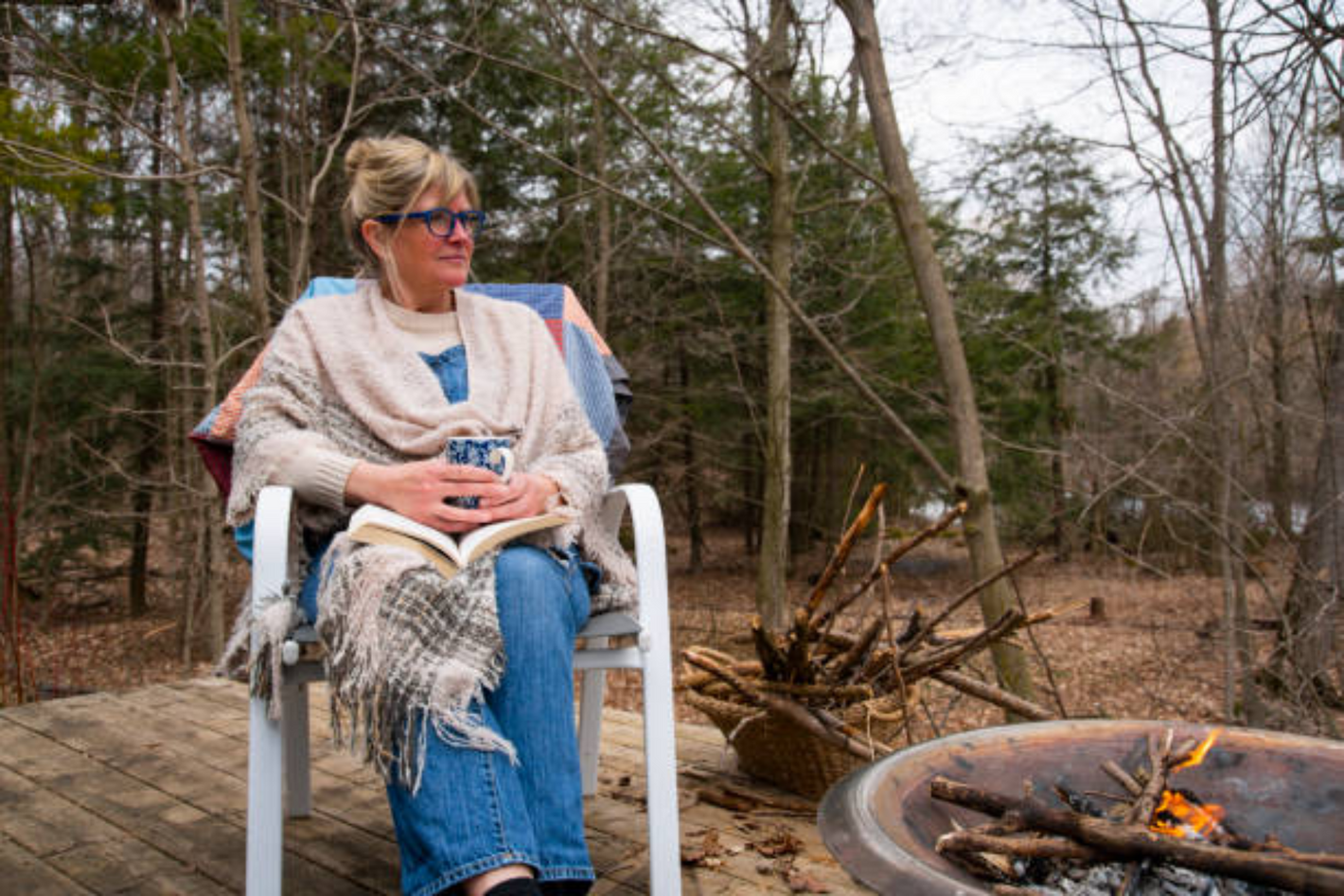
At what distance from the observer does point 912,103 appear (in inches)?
172

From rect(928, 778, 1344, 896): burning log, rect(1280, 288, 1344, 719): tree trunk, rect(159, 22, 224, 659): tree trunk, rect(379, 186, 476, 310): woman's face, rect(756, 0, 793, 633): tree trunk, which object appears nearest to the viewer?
rect(928, 778, 1344, 896): burning log

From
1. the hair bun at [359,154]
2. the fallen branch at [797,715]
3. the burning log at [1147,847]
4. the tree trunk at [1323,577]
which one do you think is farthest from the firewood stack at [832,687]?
the tree trunk at [1323,577]

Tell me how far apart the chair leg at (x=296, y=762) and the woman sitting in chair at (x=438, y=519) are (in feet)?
1.54

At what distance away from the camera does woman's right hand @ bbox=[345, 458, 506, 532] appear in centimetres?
142

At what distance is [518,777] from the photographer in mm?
1219

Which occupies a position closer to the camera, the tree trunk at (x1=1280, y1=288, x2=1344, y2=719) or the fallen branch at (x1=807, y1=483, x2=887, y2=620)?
the fallen branch at (x1=807, y1=483, x2=887, y2=620)

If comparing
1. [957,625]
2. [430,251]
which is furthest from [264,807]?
[957,625]

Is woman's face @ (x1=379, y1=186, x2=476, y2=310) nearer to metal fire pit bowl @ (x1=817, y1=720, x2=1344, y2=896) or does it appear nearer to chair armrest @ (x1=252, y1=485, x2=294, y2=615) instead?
chair armrest @ (x1=252, y1=485, x2=294, y2=615)

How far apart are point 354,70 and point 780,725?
3143mm

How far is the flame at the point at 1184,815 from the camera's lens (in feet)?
3.58

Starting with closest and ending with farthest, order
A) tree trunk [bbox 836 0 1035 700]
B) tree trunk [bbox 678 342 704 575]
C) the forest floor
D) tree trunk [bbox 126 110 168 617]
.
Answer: tree trunk [bbox 836 0 1035 700] < the forest floor < tree trunk [bbox 126 110 168 617] < tree trunk [bbox 678 342 704 575]

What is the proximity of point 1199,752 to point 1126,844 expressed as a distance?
36 cm

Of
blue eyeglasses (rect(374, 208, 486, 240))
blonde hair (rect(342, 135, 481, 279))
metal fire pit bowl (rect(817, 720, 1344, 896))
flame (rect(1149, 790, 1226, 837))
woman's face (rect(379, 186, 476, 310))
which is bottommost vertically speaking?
flame (rect(1149, 790, 1226, 837))

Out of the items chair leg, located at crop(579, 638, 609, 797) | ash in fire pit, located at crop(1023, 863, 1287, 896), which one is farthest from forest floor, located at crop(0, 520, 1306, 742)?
ash in fire pit, located at crop(1023, 863, 1287, 896)
